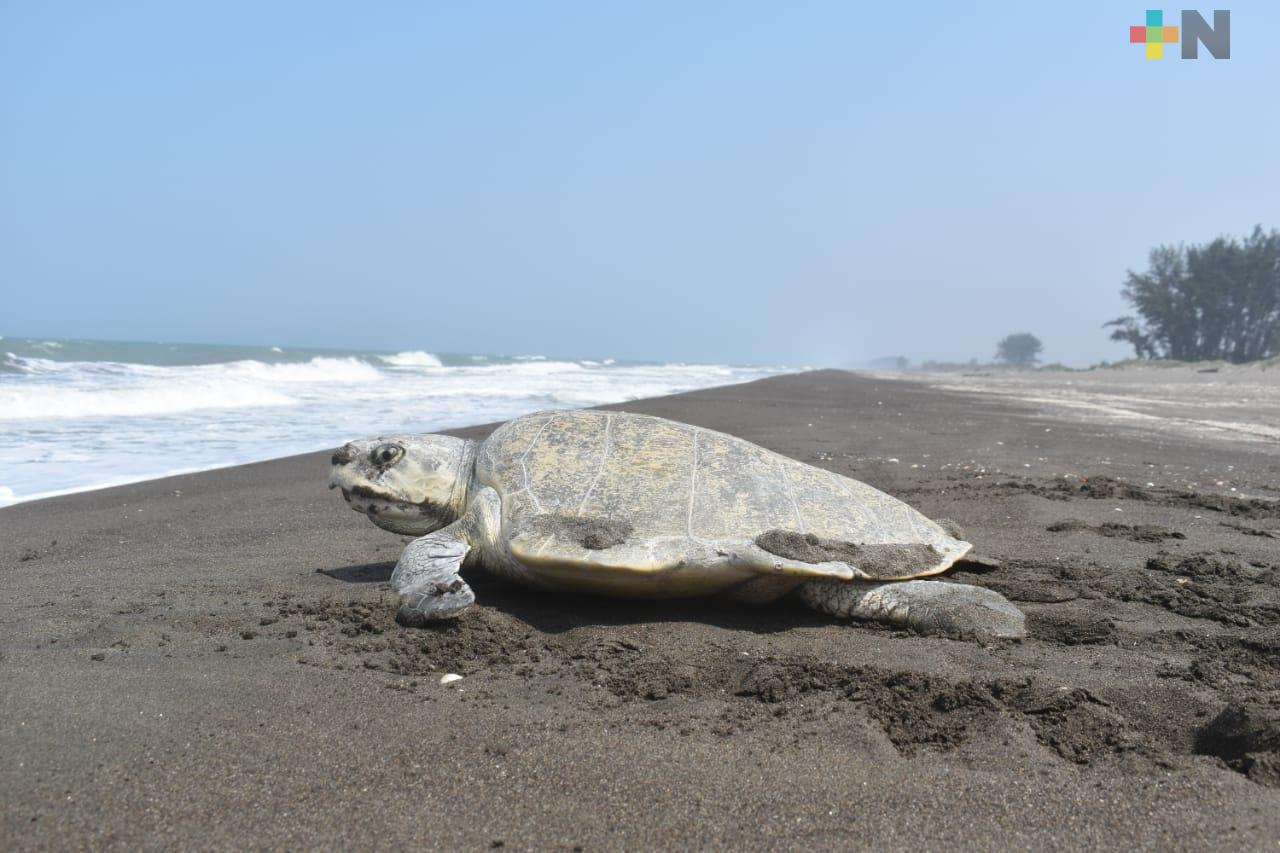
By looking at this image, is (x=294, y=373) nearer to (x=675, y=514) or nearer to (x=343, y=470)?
(x=343, y=470)

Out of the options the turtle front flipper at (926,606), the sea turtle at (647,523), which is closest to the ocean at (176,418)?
the sea turtle at (647,523)

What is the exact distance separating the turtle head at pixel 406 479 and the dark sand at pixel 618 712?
0.39 m

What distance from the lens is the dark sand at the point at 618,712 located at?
1.83 m

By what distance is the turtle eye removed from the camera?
12.8 ft

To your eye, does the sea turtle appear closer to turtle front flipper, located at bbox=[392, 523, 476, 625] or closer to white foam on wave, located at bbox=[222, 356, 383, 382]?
turtle front flipper, located at bbox=[392, 523, 476, 625]

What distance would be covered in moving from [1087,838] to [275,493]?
20.1 ft

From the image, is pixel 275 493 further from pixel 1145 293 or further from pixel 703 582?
pixel 1145 293

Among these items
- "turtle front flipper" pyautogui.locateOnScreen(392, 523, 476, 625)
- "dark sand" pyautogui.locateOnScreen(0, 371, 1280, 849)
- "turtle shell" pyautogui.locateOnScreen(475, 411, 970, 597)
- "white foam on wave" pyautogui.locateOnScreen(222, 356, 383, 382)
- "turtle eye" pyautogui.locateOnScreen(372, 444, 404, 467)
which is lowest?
"dark sand" pyautogui.locateOnScreen(0, 371, 1280, 849)

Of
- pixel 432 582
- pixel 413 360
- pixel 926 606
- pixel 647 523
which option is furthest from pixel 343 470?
pixel 413 360

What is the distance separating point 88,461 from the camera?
26.3 feet

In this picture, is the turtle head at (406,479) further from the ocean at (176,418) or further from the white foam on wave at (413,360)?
the white foam on wave at (413,360)

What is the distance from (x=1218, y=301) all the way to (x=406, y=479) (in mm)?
68499

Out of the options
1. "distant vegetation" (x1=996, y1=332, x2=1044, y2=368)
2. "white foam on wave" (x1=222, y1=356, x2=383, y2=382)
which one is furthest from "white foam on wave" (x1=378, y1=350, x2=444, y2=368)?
"distant vegetation" (x1=996, y1=332, x2=1044, y2=368)

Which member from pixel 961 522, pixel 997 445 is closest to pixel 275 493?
pixel 961 522
